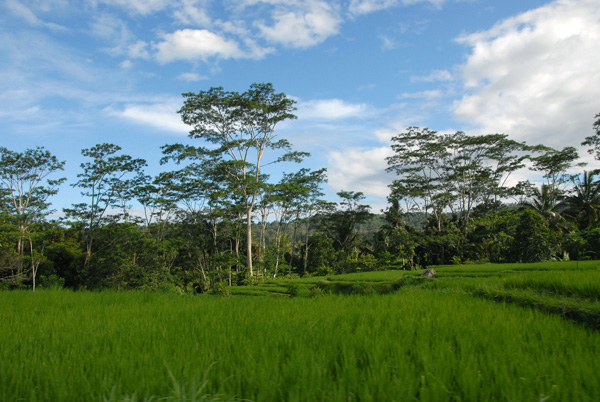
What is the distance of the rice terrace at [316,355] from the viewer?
5.73ft

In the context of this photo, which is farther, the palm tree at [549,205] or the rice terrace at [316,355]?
the palm tree at [549,205]

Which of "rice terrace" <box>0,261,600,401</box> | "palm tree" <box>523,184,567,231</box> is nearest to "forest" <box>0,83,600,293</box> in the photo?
"palm tree" <box>523,184,567,231</box>

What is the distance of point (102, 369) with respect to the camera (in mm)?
2084

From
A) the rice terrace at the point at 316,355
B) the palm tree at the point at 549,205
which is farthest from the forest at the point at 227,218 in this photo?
the rice terrace at the point at 316,355

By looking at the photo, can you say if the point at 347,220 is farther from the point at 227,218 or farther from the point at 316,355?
the point at 316,355

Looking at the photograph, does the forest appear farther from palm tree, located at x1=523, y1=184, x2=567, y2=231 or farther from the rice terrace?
the rice terrace

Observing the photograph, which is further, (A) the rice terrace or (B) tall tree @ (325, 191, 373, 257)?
(B) tall tree @ (325, 191, 373, 257)

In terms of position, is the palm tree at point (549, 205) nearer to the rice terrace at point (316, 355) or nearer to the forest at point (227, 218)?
the forest at point (227, 218)

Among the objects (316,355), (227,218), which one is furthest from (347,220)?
(316,355)

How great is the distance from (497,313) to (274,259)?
56.4ft

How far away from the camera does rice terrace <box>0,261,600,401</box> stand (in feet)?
5.73

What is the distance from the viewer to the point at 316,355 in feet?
7.44

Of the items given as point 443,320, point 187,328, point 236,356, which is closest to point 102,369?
point 236,356

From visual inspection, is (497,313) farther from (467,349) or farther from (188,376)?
(188,376)
